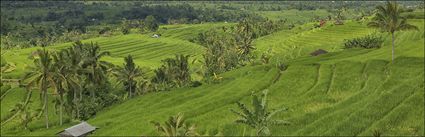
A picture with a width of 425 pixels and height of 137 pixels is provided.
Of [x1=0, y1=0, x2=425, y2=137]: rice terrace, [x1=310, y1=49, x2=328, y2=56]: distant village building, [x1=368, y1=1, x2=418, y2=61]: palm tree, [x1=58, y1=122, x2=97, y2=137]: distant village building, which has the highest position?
[x1=368, y1=1, x2=418, y2=61]: palm tree

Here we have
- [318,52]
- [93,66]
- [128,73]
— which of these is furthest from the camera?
[318,52]

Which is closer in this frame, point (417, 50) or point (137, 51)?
point (417, 50)

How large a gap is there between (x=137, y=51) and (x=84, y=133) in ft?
382

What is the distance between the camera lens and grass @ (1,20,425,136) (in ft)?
178

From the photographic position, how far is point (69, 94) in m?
98.6

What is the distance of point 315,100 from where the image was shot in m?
66.1

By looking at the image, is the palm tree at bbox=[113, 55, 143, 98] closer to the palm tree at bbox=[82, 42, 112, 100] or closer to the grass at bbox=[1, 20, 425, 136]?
the palm tree at bbox=[82, 42, 112, 100]

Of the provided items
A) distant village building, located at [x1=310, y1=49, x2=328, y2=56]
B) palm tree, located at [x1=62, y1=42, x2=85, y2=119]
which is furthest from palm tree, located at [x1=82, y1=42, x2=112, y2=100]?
distant village building, located at [x1=310, y1=49, x2=328, y2=56]

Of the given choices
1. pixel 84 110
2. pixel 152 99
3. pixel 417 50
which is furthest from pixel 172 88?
pixel 417 50

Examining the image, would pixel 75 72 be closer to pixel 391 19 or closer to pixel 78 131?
pixel 78 131

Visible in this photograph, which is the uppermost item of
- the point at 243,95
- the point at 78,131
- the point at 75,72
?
the point at 75,72

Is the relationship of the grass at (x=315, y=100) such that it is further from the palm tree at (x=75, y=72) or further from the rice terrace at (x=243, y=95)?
the palm tree at (x=75, y=72)

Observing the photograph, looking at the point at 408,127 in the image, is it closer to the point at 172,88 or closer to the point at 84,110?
the point at 172,88

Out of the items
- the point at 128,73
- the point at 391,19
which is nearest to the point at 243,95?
the point at 391,19
